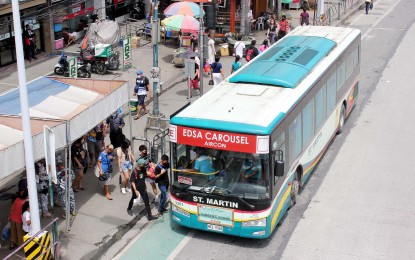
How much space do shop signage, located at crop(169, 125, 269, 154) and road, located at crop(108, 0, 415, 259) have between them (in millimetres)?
2221

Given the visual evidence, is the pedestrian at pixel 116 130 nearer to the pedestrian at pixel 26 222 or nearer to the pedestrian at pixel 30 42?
the pedestrian at pixel 26 222

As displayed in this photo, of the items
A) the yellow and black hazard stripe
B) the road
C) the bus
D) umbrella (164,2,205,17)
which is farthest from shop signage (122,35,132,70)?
the yellow and black hazard stripe

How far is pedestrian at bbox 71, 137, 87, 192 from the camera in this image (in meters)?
16.3

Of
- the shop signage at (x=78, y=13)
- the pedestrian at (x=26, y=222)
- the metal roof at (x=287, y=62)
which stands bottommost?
the pedestrian at (x=26, y=222)

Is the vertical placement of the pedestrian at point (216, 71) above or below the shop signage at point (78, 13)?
below

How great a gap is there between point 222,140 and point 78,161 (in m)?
4.61

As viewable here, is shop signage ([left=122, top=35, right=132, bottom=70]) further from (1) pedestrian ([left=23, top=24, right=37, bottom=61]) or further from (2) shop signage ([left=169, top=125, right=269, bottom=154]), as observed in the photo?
(2) shop signage ([left=169, top=125, right=269, bottom=154])

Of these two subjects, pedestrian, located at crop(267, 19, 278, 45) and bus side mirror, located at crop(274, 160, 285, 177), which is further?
pedestrian, located at crop(267, 19, 278, 45)

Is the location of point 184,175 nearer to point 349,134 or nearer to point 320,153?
point 320,153

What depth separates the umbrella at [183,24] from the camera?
2675cm

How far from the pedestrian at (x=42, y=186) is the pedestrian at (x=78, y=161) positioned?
1.18m

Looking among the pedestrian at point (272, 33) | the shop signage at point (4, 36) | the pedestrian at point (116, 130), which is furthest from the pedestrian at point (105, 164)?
the pedestrian at point (272, 33)

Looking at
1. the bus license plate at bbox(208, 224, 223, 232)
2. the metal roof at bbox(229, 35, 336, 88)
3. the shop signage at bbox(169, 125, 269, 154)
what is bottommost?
the bus license plate at bbox(208, 224, 223, 232)

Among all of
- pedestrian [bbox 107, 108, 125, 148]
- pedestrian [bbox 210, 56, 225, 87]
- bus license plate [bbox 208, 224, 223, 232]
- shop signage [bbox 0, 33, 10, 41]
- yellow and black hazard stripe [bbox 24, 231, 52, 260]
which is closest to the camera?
yellow and black hazard stripe [bbox 24, 231, 52, 260]
